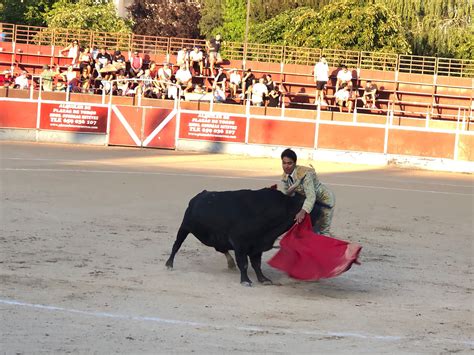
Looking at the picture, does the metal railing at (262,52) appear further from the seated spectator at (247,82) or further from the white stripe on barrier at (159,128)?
the white stripe on barrier at (159,128)

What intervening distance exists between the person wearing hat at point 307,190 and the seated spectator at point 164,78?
18824mm

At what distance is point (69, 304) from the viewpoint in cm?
775

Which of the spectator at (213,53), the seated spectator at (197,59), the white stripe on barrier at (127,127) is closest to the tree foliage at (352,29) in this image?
the spectator at (213,53)

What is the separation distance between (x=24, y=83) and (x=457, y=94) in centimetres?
1403

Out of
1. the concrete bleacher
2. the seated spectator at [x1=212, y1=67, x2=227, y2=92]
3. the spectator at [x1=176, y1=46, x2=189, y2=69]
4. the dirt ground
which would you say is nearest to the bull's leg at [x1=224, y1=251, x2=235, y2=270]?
the dirt ground

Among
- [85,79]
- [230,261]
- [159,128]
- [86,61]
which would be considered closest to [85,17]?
[86,61]

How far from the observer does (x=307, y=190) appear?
8.98 metres

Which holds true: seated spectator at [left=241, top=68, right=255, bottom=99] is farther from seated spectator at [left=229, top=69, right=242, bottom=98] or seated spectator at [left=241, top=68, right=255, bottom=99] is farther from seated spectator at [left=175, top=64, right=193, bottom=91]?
seated spectator at [left=175, top=64, right=193, bottom=91]

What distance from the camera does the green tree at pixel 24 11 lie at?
4816 cm

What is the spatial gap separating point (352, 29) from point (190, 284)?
30.1m

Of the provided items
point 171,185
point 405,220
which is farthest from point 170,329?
point 171,185

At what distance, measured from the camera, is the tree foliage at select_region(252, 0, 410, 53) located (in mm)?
37594

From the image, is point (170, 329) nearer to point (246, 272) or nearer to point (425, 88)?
point (246, 272)

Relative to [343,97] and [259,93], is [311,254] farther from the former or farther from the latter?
[343,97]
